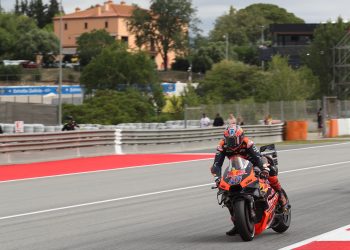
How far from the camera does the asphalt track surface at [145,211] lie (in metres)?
10.5

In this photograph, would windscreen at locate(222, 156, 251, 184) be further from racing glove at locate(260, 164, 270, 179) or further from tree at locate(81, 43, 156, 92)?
tree at locate(81, 43, 156, 92)

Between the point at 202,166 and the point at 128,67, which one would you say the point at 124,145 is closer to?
the point at 202,166

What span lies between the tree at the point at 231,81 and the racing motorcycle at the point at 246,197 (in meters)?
79.4

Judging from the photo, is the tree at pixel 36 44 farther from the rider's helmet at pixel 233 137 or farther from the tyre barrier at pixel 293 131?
the rider's helmet at pixel 233 137

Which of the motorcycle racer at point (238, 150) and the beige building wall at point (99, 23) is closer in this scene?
the motorcycle racer at point (238, 150)

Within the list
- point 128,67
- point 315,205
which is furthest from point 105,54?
point 315,205

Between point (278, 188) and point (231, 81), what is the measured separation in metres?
80.8

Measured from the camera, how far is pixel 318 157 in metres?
28.3

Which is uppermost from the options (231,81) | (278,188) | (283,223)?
(231,81)

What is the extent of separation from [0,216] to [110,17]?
513ft

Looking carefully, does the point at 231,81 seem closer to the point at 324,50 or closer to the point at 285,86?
the point at 324,50

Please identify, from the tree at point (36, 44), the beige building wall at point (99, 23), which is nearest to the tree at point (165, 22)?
the tree at point (36, 44)

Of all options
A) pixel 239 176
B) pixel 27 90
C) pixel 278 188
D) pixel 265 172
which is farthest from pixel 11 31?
pixel 239 176

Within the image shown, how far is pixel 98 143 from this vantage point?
2966 cm
